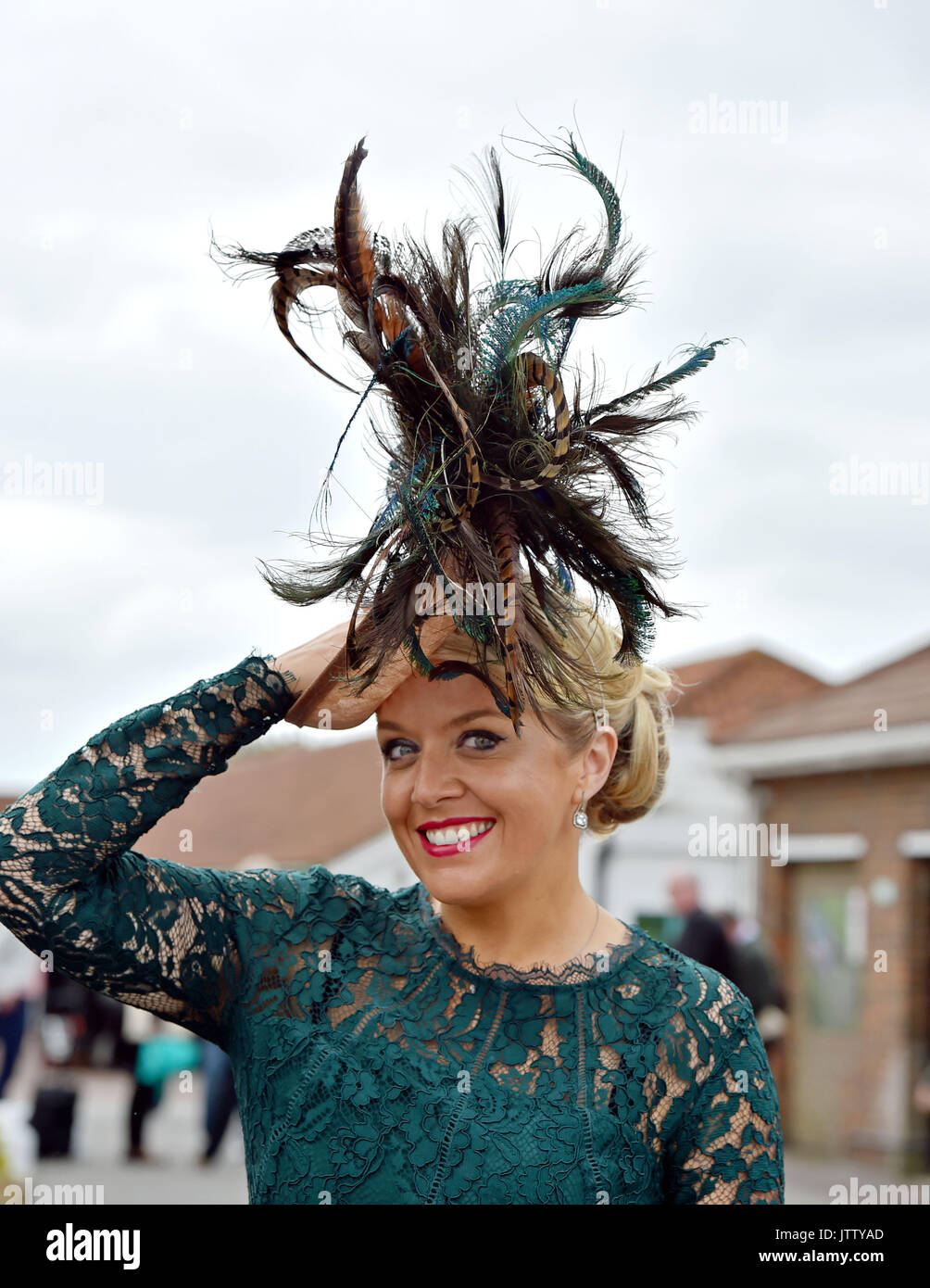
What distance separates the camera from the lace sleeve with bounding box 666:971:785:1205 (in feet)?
7.99

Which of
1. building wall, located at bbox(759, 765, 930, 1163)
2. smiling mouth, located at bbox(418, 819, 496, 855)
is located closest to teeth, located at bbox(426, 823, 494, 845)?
smiling mouth, located at bbox(418, 819, 496, 855)

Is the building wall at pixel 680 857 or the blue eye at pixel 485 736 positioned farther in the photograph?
the building wall at pixel 680 857

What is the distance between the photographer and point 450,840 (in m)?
2.50

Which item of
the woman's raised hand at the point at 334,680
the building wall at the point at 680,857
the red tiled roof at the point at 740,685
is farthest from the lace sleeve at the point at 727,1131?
the red tiled roof at the point at 740,685

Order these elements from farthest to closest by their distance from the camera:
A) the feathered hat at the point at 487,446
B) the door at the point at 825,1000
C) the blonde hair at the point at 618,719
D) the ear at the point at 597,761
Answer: the door at the point at 825,1000 → the ear at the point at 597,761 → the blonde hair at the point at 618,719 → the feathered hat at the point at 487,446

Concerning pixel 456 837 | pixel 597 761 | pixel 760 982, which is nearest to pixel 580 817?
pixel 597 761

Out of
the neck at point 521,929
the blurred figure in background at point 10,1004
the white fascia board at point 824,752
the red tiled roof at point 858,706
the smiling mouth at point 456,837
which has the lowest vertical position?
the blurred figure in background at point 10,1004

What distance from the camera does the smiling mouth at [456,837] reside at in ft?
8.19

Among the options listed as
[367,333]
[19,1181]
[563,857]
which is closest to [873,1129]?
[19,1181]

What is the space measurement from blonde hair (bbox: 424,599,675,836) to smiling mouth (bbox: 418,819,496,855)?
9.3 inches

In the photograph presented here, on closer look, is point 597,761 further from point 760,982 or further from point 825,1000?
point 825,1000

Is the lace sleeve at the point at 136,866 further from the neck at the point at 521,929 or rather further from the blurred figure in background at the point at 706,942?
the blurred figure in background at the point at 706,942

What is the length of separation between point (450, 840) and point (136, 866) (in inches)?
22.1
